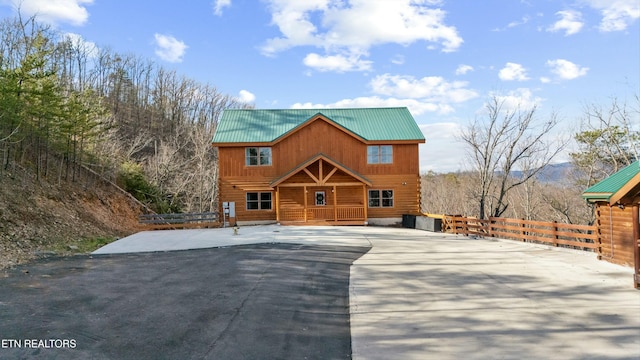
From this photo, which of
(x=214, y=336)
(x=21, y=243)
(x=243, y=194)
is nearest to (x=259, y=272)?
(x=214, y=336)

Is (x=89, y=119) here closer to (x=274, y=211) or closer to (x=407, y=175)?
(x=274, y=211)

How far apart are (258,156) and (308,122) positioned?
3.83 meters

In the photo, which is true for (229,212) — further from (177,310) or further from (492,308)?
(492,308)

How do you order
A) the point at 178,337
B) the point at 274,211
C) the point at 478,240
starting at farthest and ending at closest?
the point at 274,211, the point at 478,240, the point at 178,337

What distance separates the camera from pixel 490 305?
711 cm

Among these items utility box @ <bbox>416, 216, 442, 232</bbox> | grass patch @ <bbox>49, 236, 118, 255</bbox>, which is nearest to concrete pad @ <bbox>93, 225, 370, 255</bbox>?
grass patch @ <bbox>49, 236, 118, 255</bbox>

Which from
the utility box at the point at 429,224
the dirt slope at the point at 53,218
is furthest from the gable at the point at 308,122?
the dirt slope at the point at 53,218

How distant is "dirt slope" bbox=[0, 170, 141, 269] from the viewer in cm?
1230

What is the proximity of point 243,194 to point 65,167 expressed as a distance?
10439 mm

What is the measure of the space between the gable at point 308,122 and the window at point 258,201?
3.45m

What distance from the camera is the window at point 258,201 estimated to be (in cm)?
2295

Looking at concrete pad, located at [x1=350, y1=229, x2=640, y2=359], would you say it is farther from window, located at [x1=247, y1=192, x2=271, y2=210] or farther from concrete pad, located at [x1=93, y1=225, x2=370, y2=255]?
window, located at [x1=247, y1=192, x2=271, y2=210]

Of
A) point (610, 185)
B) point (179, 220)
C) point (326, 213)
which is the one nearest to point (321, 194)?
point (326, 213)

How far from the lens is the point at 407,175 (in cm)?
2345
